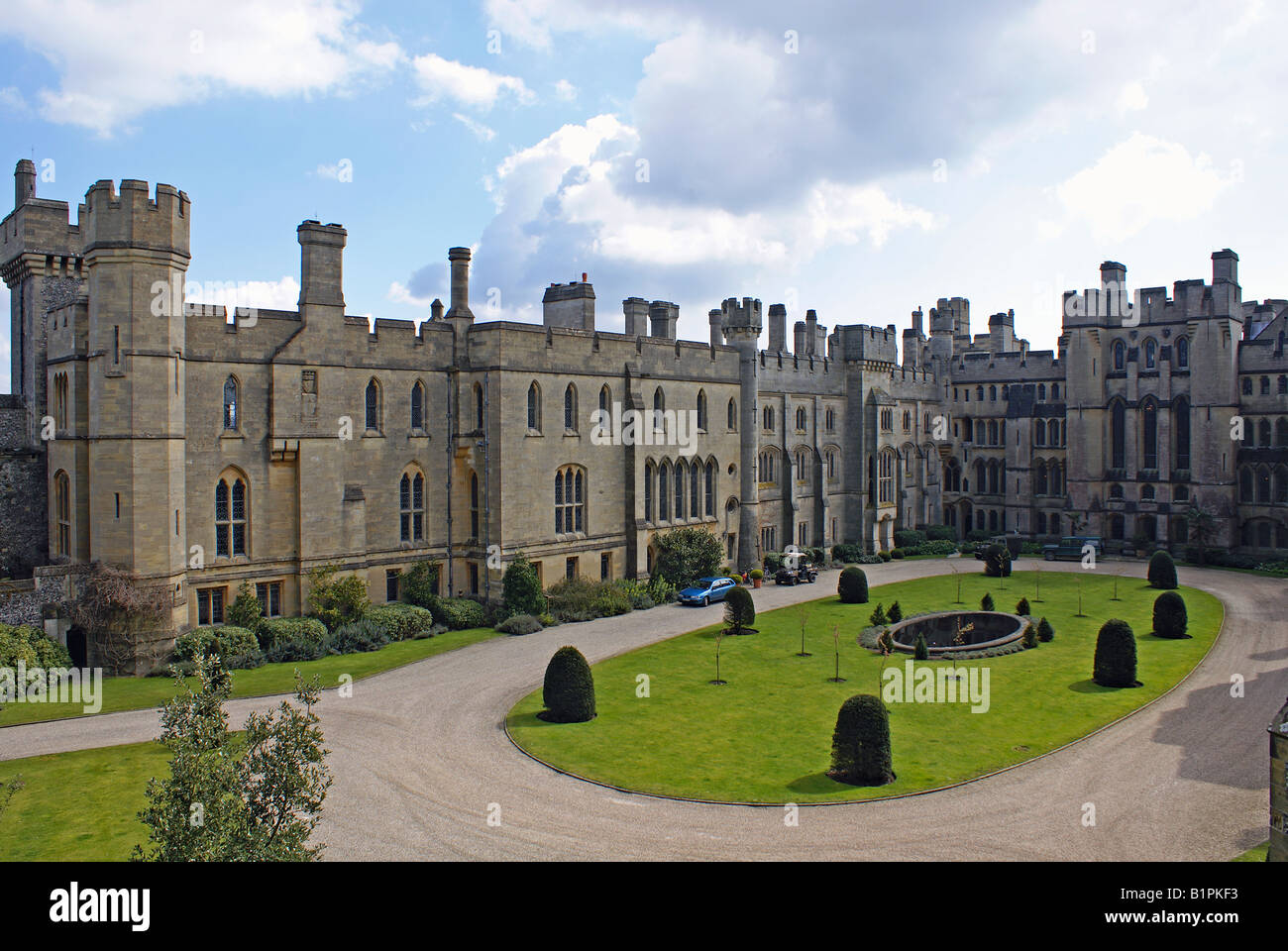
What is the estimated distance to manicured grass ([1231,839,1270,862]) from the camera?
16825 millimetres

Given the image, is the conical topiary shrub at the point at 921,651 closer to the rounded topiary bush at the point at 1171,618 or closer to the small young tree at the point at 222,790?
the rounded topiary bush at the point at 1171,618

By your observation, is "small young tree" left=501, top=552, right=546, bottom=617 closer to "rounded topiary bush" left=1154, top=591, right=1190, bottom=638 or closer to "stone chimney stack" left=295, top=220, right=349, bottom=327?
"stone chimney stack" left=295, top=220, right=349, bottom=327

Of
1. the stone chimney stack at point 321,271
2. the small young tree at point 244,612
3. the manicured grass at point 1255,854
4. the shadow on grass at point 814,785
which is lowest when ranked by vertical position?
the manicured grass at point 1255,854

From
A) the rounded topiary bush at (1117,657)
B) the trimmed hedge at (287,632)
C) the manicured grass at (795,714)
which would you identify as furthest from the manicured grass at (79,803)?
the rounded topiary bush at (1117,657)

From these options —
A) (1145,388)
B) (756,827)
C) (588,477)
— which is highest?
(1145,388)

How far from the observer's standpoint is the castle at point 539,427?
31078mm

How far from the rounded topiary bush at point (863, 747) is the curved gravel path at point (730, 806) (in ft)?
3.87

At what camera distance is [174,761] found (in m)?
11.9

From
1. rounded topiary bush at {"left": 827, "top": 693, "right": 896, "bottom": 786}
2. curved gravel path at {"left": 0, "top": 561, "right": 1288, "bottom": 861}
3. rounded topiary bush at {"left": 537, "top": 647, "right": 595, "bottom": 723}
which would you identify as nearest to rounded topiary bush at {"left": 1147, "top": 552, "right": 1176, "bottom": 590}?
curved gravel path at {"left": 0, "top": 561, "right": 1288, "bottom": 861}

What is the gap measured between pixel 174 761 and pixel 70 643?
869 inches

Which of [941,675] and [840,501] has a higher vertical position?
[840,501]

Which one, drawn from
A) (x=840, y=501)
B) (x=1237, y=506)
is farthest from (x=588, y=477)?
(x=1237, y=506)

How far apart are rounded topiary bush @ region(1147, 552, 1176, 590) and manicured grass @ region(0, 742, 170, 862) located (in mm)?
44408
